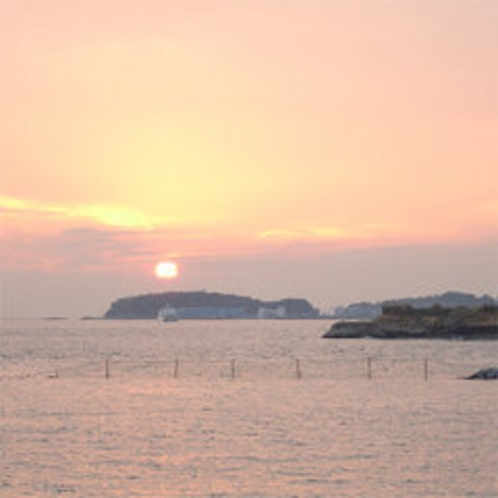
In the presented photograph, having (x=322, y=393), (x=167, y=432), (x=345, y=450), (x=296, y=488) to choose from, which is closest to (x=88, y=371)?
(x=322, y=393)

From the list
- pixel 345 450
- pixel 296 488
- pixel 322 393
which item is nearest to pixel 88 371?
pixel 322 393

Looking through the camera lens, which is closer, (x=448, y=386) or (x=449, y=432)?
(x=449, y=432)

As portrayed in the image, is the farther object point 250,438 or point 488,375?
point 488,375

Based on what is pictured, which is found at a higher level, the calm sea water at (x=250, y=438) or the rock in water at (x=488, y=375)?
the rock in water at (x=488, y=375)

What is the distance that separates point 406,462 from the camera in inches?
1270

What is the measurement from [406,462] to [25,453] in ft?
44.4

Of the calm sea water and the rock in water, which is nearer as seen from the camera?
the calm sea water

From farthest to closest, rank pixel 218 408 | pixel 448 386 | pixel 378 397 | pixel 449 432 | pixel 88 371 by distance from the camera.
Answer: pixel 88 371 < pixel 448 386 < pixel 378 397 < pixel 218 408 < pixel 449 432

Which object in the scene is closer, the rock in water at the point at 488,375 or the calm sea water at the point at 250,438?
the calm sea water at the point at 250,438

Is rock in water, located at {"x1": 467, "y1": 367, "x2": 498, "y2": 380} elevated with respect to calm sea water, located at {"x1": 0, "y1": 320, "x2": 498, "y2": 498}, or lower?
elevated

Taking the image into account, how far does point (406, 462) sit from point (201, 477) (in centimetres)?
717

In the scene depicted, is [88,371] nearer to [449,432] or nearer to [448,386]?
[448,386]

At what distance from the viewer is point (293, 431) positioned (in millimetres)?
40844

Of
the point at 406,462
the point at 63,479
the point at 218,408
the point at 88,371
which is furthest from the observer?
the point at 88,371
